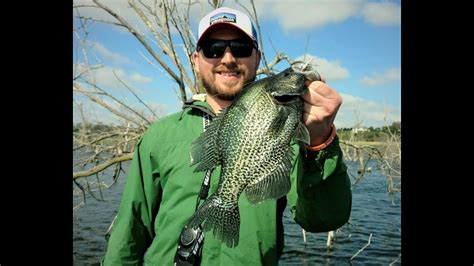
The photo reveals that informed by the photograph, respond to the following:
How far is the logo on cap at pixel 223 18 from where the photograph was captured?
293cm

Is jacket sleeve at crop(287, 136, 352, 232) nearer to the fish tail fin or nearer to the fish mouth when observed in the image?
the fish mouth

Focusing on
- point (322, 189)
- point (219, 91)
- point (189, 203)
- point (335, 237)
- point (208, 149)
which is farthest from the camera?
point (335, 237)

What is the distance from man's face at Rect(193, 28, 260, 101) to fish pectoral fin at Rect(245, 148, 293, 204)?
97 cm

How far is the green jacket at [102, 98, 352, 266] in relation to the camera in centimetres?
238

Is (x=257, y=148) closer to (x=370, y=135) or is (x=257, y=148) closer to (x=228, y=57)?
(x=228, y=57)

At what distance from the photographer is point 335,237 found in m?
12.2

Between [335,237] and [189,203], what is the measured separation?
10289 mm

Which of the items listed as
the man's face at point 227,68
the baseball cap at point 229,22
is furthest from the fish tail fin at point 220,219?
the baseball cap at point 229,22

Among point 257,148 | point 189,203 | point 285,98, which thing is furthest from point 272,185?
point 189,203

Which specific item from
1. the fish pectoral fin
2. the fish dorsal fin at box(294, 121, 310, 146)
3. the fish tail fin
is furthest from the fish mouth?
the fish tail fin

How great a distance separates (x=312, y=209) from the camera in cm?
Answer: 248

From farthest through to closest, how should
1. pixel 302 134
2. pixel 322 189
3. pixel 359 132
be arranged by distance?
pixel 359 132
pixel 322 189
pixel 302 134
